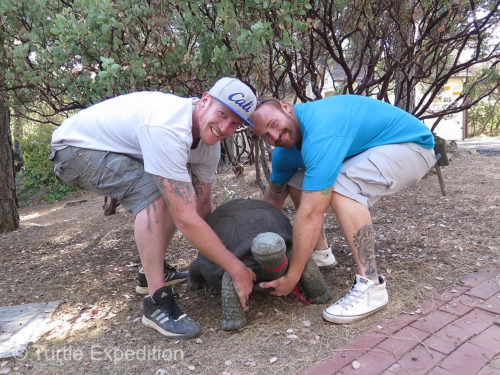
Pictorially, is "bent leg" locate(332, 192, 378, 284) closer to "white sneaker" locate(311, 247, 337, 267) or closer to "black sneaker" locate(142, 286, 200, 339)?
"white sneaker" locate(311, 247, 337, 267)

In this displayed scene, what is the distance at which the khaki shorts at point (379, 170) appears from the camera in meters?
2.55

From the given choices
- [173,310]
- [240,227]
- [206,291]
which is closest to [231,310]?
[173,310]

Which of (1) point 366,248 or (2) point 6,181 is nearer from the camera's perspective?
(1) point 366,248

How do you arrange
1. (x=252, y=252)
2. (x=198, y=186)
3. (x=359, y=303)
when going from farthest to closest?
(x=198, y=186)
(x=359, y=303)
(x=252, y=252)

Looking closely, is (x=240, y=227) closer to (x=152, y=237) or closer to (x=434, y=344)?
(x=152, y=237)

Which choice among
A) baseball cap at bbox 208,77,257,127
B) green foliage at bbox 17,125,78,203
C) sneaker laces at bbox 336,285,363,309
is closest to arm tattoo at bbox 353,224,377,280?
sneaker laces at bbox 336,285,363,309

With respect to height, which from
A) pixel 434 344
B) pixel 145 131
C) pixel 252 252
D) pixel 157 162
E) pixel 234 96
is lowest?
pixel 434 344

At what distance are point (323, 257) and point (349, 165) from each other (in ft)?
2.87

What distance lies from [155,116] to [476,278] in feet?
7.67

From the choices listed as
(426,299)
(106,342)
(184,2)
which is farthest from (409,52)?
(106,342)

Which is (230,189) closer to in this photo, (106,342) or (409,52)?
(409,52)

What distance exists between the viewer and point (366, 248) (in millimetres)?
2578

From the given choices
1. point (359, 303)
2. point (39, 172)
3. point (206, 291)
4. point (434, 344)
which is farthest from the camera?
point (39, 172)

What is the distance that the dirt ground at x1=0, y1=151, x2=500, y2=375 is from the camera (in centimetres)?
226
